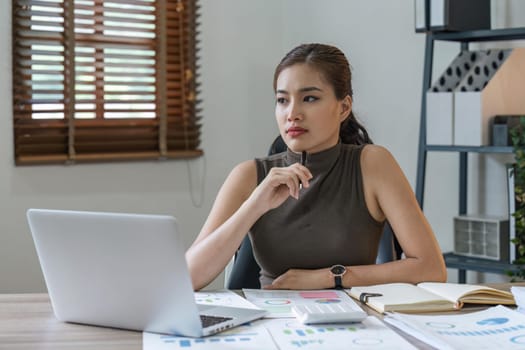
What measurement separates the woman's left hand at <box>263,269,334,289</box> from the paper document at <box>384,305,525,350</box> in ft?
0.99

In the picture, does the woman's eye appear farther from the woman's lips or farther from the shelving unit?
the shelving unit

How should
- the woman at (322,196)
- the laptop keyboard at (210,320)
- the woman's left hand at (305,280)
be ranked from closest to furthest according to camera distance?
the laptop keyboard at (210,320) < the woman's left hand at (305,280) < the woman at (322,196)

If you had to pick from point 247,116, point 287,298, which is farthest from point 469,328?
point 247,116

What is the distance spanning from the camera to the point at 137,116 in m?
3.64

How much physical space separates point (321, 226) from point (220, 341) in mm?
733

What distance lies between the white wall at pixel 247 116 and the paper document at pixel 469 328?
166 centimetres

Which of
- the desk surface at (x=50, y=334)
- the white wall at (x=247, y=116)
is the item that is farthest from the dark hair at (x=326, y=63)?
the white wall at (x=247, y=116)

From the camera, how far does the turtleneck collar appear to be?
6.72 ft

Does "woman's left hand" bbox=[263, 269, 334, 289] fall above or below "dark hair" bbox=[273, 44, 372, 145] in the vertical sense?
below

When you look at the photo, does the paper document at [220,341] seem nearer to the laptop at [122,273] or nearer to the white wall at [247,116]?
the laptop at [122,273]

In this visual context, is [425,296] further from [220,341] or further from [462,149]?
[462,149]

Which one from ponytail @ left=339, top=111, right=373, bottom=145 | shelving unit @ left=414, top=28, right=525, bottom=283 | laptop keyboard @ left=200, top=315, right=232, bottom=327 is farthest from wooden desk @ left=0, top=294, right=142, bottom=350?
shelving unit @ left=414, top=28, right=525, bottom=283

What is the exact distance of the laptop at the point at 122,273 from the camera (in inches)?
50.9

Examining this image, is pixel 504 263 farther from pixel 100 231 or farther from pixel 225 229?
pixel 100 231
